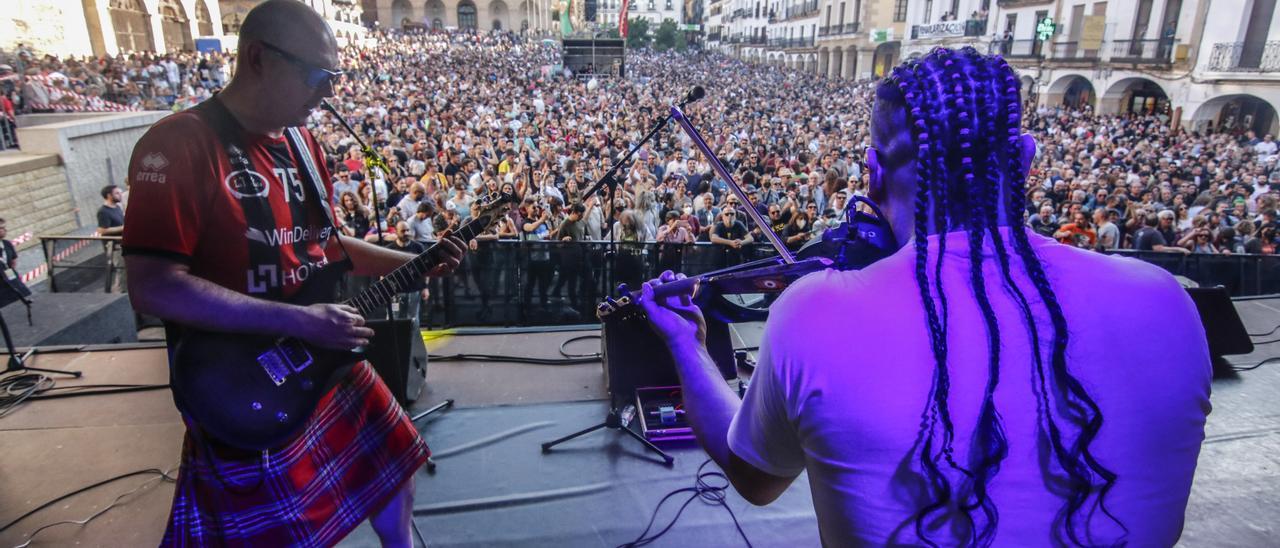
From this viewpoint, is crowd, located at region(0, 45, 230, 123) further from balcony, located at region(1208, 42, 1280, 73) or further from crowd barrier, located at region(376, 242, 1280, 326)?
balcony, located at region(1208, 42, 1280, 73)

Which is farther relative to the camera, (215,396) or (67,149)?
(67,149)

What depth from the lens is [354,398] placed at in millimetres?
1962

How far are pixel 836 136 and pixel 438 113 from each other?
9.88 metres

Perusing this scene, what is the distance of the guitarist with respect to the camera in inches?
59.5

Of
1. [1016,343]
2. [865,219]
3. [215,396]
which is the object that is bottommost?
[215,396]

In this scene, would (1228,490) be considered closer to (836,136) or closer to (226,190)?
(226,190)

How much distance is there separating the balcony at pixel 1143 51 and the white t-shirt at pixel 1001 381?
25.7 metres

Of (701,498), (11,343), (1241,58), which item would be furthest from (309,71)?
(1241,58)

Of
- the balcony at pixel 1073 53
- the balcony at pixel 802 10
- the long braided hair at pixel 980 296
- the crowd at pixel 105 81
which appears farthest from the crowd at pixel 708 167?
the balcony at pixel 802 10

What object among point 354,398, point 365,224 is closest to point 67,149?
point 365,224

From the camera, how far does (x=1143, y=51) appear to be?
21672 millimetres

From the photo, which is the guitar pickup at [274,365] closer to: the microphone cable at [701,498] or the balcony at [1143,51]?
the microphone cable at [701,498]

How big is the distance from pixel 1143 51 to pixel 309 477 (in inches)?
1104

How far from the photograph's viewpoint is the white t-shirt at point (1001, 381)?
824 millimetres
